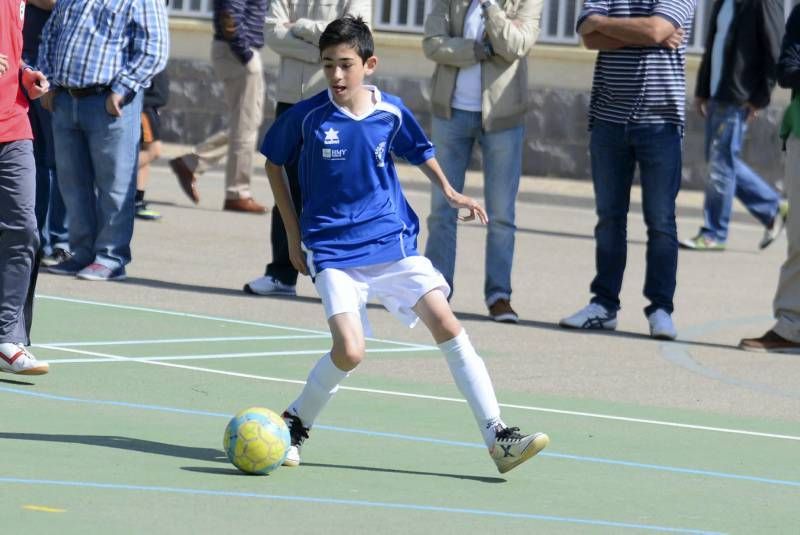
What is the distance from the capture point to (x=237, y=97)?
17562 millimetres

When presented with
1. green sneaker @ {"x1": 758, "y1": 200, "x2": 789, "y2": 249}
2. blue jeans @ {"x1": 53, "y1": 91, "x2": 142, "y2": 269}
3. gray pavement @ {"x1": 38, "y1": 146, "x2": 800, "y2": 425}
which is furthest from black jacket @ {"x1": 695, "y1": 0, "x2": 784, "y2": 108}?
blue jeans @ {"x1": 53, "y1": 91, "x2": 142, "y2": 269}

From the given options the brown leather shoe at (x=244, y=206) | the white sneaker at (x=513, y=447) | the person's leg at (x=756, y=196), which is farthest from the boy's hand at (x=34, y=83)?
the person's leg at (x=756, y=196)

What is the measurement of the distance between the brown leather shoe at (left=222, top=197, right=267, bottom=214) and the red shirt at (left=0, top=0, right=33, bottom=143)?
28.1ft

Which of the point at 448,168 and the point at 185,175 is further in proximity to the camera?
the point at 185,175

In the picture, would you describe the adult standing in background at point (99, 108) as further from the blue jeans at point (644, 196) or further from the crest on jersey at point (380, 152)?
the crest on jersey at point (380, 152)

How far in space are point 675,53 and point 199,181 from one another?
992 cm

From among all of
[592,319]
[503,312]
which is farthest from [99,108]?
[592,319]

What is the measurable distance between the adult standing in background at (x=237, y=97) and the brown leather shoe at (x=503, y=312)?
5.93 metres

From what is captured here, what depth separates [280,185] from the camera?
7492 mm

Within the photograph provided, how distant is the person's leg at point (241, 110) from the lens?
17.3 metres

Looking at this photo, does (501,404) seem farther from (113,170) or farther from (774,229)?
(774,229)

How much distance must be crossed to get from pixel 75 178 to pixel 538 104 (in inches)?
404

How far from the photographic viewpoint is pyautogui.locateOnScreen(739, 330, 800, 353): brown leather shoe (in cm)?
1102

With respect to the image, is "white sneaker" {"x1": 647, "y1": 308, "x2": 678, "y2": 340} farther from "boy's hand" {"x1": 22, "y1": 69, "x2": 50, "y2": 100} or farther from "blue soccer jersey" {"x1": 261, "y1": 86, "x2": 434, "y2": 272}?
"boy's hand" {"x1": 22, "y1": 69, "x2": 50, "y2": 100}
